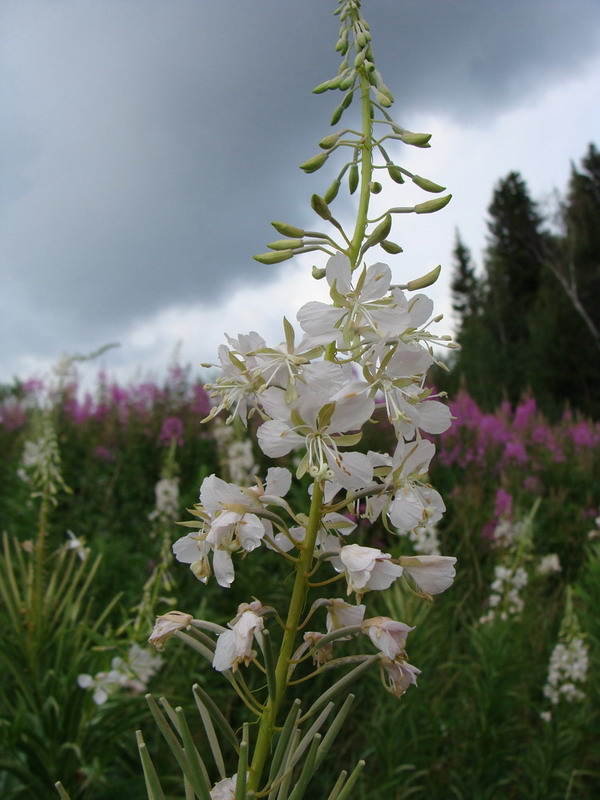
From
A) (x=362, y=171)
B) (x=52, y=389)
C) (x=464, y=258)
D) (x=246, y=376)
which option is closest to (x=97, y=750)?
(x=246, y=376)

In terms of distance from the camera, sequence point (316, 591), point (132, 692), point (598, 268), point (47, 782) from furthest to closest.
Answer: point (598, 268) < point (316, 591) < point (132, 692) < point (47, 782)

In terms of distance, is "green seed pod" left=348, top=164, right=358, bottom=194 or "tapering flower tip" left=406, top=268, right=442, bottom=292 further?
"green seed pod" left=348, top=164, right=358, bottom=194

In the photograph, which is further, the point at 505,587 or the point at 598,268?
the point at 598,268

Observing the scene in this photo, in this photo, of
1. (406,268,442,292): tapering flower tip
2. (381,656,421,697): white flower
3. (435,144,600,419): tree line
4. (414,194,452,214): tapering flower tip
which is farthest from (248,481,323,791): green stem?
(435,144,600,419): tree line

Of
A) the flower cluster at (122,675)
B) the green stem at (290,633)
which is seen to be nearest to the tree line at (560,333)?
the flower cluster at (122,675)

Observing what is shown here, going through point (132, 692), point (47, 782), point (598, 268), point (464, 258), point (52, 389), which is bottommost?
point (47, 782)

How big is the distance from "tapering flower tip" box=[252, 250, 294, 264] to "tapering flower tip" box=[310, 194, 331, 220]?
0.35 feet

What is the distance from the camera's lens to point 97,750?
2686 mm

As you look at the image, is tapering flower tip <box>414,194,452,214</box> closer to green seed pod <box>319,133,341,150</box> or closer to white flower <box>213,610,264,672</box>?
green seed pod <box>319,133,341,150</box>

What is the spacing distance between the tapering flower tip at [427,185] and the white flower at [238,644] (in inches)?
40.4

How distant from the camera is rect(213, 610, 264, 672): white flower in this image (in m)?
1.12

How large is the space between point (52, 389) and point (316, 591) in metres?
3.62

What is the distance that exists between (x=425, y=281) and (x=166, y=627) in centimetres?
89

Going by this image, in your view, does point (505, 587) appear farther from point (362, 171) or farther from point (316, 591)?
point (362, 171)
